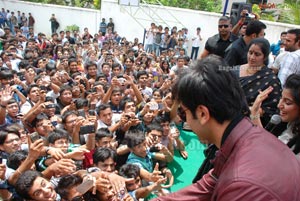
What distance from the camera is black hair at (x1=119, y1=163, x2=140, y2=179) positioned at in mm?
2656

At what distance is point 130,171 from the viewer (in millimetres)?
2666

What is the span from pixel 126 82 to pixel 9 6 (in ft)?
50.7

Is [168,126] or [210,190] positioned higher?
[210,190]

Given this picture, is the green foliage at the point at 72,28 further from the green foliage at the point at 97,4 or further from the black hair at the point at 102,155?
the black hair at the point at 102,155

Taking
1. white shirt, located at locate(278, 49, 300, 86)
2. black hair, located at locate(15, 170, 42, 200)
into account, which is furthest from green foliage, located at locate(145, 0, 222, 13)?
black hair, located at locate(15, 170, 42, 200)

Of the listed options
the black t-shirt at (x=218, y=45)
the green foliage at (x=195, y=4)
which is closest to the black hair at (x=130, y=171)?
the black t-shirt at (x=218, y=45)

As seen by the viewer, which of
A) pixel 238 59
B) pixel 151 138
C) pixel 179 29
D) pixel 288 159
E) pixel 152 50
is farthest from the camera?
pixel 179 29

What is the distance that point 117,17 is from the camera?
14195mm

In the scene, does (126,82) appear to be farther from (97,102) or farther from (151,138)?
(151,138)

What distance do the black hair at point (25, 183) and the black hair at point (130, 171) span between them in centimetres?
76

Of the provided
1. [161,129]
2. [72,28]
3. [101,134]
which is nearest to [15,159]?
[101,134]

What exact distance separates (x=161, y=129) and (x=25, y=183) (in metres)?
1.83

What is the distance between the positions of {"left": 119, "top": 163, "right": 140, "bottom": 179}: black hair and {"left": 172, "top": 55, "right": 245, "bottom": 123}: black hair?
5.69 ft

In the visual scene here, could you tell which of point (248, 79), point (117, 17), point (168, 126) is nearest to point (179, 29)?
point (117, 17)
